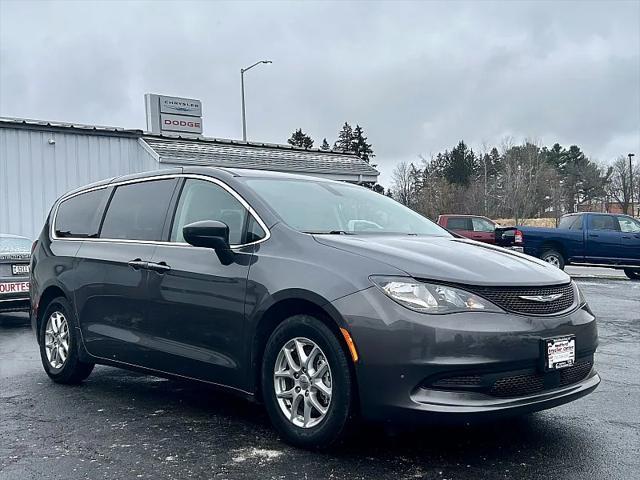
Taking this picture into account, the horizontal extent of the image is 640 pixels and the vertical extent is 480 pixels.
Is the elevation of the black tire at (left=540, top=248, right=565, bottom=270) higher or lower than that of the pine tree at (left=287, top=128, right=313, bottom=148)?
lower

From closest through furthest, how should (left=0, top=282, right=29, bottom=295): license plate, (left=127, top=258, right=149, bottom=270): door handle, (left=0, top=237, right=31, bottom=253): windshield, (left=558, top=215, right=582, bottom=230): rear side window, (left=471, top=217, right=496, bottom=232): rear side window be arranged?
(left=127, top=258, right=149, bottom=270): door handle → (left=0, top=282, right=29, bottom=295): license plate → (left=0, top=237, right=31, bottom=253): windshield → (left=558, top=215, right=582, bottom=230): rear side window → (left=471, top=217, right=496, bottom=232): rear side window

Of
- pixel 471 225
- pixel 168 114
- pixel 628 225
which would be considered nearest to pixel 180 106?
pixel 168 114

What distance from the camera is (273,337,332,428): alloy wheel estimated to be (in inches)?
158

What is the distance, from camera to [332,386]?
12.8ft

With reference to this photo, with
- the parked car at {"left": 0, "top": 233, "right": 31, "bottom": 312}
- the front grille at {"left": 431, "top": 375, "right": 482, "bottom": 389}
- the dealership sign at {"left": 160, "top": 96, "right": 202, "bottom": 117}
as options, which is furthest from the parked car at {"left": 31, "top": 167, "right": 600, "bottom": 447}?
the dealership sign at {"left": 160, "top": 96, "right": 202, "bottom": 117}

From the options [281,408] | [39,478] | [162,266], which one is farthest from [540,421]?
[39,478]

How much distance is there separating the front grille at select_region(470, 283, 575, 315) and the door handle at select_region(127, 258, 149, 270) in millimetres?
2435

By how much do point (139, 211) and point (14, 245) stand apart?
5.61m

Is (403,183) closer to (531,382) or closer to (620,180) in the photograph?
(620,180)

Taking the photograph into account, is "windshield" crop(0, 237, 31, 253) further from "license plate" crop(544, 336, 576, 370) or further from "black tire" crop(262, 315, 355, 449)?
"license plate" crop(544, 336, 576, 370)

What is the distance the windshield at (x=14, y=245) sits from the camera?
10148 millimetres

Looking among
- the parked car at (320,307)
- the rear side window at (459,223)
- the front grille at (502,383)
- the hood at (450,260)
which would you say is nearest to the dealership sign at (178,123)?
the rear side window at (459,223)

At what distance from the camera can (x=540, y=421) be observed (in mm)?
4695

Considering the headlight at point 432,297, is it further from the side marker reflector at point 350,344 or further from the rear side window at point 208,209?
the rear side window at point 208,209
